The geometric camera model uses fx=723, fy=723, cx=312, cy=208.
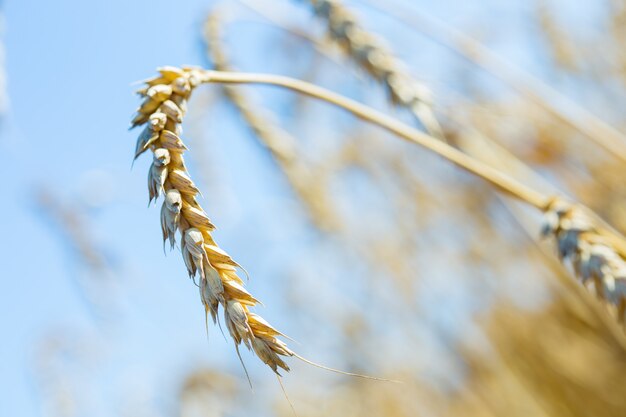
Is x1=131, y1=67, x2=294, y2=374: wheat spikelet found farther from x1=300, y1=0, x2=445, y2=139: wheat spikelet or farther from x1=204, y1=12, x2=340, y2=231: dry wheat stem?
x1=204, y1=12, x2=340, y2=231: dry wheat stem

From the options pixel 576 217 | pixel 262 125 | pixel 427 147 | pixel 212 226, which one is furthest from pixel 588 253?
pixel 262 125

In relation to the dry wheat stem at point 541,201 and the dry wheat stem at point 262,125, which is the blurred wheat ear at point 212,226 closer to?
the dry wheat stem at point 541,201

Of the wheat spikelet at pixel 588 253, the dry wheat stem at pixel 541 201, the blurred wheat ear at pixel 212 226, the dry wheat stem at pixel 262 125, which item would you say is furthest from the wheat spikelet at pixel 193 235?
the dry wheat stem at pixel 262 125

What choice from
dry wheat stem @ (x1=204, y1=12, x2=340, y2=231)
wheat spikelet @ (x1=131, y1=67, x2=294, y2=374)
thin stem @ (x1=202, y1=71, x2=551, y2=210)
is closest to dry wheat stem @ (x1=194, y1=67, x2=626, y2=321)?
thin stem @ (x1=202, y1=71, x2=551, y2=210)

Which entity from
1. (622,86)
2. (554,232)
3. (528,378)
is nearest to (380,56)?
(554,232)

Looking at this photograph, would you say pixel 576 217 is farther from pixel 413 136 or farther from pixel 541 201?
pixel 413 136

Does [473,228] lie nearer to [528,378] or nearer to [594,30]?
[528,378]
